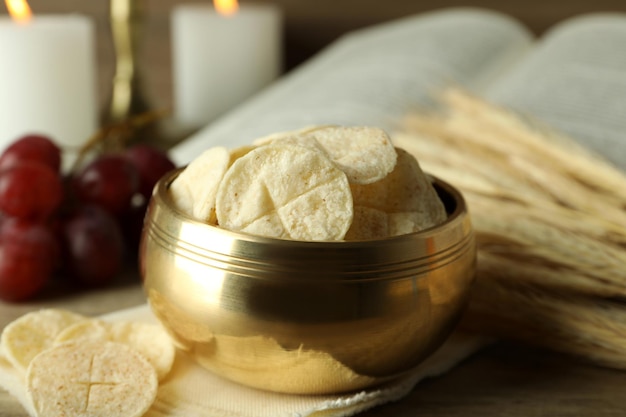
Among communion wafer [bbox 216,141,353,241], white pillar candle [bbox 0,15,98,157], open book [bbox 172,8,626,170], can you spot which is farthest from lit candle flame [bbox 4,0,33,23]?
communion wafer [bbox 216,141,353,241]

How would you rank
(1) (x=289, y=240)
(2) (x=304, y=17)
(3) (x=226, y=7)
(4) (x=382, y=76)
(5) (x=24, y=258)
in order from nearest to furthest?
1. (1) (x=289, y=240)
2. (5) (x=24, y=258)
3. (4) (x=382, y=76)
4. (3) (x=226, y=7)
5. (2) (x=304, y=17)

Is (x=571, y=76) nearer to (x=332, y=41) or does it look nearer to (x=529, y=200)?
(x=529, y=200)

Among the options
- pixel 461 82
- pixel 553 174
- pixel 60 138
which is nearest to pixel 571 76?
pixel 461 82

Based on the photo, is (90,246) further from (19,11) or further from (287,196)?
(19,11)

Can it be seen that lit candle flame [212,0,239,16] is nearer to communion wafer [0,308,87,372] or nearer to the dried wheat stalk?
the dried wheat stalk

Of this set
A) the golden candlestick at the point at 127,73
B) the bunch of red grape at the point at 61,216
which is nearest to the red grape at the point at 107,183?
the bunch of red grape at the point at 61,216

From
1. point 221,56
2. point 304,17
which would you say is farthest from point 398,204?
point 304,17
